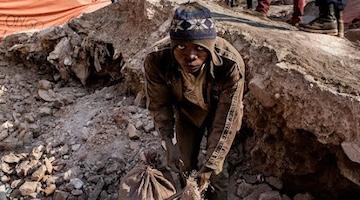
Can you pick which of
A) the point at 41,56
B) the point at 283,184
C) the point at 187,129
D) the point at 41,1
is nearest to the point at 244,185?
the point at 283,184

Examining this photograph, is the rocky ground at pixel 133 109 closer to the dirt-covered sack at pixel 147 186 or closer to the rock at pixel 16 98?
the rock at pixel 16 98

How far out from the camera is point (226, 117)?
106 inches


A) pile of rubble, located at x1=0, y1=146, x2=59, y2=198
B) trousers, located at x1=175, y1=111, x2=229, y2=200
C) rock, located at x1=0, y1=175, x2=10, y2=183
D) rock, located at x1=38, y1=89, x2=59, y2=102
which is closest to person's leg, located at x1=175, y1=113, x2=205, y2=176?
trousers, located at x1=175, y1=111, x2=229, y2=200

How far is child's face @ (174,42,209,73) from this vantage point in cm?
246

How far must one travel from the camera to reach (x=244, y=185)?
→ 3801mm

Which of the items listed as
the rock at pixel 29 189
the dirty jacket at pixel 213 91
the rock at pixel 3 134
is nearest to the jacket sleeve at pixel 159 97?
the dirty jacket at pixel 213 91

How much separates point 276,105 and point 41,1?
140 inches

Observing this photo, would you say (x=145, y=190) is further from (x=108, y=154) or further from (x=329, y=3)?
(x=329, y=3)

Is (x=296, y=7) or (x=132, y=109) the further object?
(x=296, y=7)

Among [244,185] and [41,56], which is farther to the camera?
[41,56]

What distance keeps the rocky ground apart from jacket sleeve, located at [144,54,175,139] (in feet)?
3.02

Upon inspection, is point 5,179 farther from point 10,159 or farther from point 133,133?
point 133,133

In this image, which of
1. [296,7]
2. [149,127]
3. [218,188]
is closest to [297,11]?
[296,7]

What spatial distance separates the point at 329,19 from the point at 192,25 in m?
2.20
